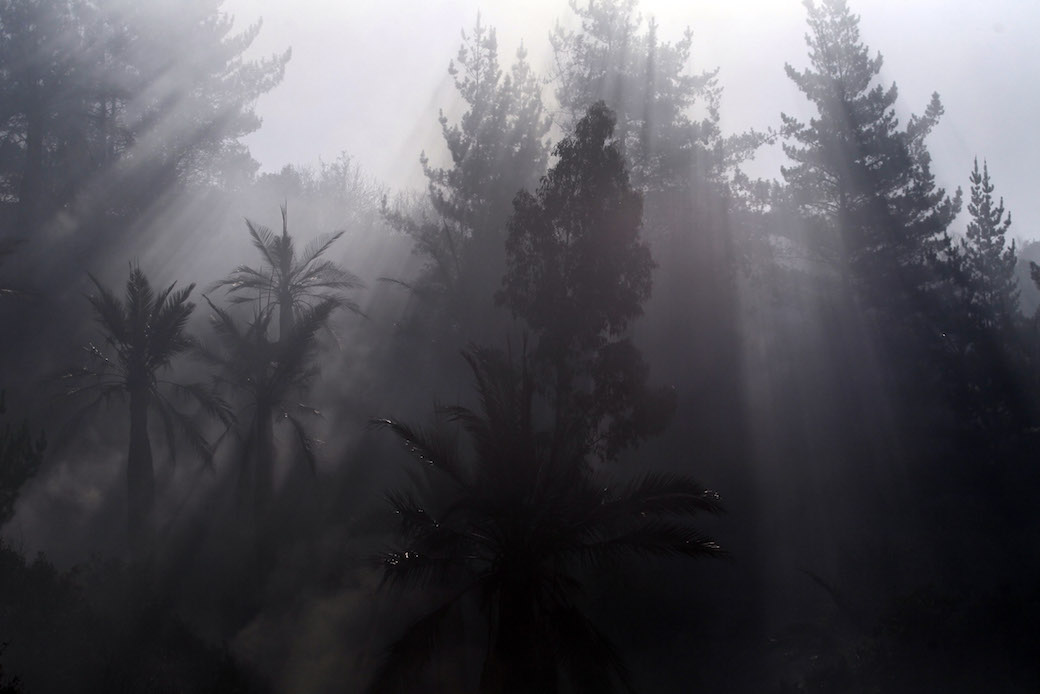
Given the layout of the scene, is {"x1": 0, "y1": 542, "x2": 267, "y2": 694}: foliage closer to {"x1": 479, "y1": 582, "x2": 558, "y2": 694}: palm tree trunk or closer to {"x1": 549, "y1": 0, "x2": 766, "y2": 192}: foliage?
{"x1": 479, "y1": 582, "x2": 558, "y2": 694}: palm tree trunk

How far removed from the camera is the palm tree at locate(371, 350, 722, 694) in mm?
18047

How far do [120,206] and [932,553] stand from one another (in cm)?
3545

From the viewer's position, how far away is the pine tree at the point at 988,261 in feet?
110

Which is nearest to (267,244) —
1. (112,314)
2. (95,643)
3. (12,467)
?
(112,314)

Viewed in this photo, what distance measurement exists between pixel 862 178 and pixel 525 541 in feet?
77.1

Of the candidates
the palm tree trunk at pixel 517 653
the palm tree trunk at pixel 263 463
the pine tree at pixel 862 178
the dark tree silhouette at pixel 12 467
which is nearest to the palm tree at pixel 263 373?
the palm tree trunk at pixel 263 463

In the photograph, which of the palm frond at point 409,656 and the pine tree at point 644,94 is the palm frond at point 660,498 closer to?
the palm frond at point 409,656

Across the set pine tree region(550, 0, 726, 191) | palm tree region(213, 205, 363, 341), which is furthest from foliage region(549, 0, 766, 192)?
palm tree region(213, 205, 363, 341)

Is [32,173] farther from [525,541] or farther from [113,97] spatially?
[525,541]

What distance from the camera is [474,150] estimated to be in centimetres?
3997

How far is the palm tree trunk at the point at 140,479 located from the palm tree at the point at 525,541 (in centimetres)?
1246

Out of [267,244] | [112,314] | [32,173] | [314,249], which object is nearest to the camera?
[112,314]

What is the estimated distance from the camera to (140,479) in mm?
29172

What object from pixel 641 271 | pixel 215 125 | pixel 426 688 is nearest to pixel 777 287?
pixel 641 271
